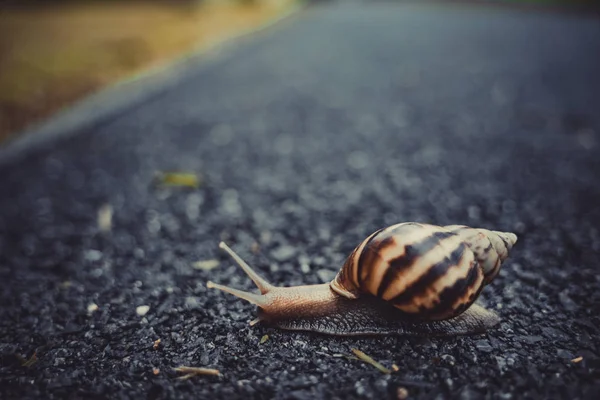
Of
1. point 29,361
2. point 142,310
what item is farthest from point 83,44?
point 29,361

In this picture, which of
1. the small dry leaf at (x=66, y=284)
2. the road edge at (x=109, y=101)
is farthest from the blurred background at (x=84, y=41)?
the small dry leaf at (x=66, y=284)

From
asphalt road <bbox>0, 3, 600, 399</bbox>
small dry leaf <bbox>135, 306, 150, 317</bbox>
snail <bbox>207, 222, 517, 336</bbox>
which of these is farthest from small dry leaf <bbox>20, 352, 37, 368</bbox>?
snail <bbox>207, 222, 517, 336</bbox>

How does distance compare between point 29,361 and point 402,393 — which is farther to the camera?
point 29,361

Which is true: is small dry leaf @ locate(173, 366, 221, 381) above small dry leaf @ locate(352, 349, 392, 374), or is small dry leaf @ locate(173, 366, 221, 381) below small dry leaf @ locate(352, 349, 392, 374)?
below

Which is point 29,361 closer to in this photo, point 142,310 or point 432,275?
point 142,310

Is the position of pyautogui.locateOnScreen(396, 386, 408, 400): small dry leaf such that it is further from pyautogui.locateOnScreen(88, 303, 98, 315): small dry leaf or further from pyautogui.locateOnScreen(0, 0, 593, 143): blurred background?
pyautogui.locateOnScreen(0, 0, 593, 143): blurred background

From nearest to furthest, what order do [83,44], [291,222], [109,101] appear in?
[291,222] < [109,101] < [83,44]

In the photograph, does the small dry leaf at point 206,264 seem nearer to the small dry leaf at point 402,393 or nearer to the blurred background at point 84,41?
the small dry leaf at point 402,393
